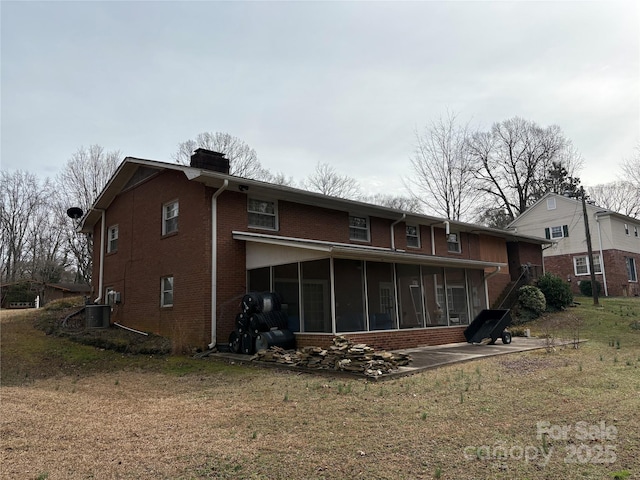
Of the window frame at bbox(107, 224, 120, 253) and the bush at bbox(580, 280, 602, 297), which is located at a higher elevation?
the window frame at bbox(107, 224, 120, 253)

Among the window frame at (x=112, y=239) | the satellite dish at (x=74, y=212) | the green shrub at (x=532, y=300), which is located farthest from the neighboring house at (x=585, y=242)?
the satellite dish at (x=74, y=212)

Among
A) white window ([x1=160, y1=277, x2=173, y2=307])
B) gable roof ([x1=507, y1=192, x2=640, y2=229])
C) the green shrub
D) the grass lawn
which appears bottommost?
the grass lawn

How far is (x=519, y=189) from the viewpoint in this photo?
40.4 metres

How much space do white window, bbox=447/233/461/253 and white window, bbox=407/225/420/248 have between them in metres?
2.08

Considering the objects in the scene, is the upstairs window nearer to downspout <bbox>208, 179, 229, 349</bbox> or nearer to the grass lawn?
the grass lawn

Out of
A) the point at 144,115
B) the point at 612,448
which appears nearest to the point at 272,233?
the point at 144,115

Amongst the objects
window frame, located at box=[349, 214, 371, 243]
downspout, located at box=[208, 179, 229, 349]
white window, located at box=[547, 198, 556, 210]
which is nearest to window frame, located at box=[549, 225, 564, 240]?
white window, located at box=[547, 198, 556, 210]

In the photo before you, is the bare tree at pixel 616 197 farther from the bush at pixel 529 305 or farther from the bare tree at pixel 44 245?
the bare tree at pixel 44 245

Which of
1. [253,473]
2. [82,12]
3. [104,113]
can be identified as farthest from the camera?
[104,113]

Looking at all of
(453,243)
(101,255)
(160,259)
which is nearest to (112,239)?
(101,255)

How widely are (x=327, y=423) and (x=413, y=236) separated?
1352 centimetres

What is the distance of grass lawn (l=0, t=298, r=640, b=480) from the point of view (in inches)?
158

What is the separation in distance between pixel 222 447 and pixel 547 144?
4282 centimetres

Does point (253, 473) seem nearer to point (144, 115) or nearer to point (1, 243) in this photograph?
point (144, 115)
